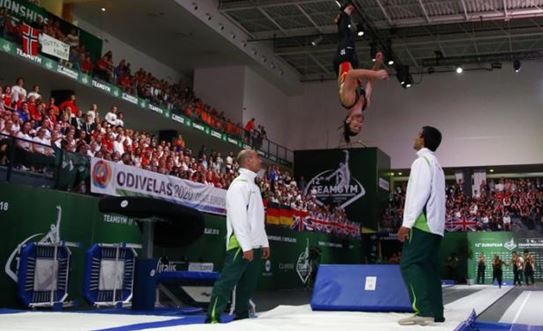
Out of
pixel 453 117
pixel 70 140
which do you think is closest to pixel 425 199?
pixel 70 140

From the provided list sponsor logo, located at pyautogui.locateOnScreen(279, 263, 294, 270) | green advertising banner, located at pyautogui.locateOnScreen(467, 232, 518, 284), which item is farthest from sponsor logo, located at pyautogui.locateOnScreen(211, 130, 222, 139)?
green advertising banner, located at pyautogui.locateOnScreen(467, 232, 518, 284)

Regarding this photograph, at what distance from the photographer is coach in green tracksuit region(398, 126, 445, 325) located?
211 inches

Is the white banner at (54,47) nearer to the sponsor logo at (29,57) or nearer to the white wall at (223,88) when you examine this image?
the sponsor logo at (29,57)

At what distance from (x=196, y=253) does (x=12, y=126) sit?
5015 millimetres

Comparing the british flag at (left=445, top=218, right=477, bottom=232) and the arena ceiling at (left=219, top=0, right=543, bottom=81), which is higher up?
the arena ceiling at (left=219, top=0, right=543, bottom=81)

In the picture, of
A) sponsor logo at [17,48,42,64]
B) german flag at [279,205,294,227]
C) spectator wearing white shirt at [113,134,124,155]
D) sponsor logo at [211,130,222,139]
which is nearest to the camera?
spectator wearing white shirt at [113,134,124,155]

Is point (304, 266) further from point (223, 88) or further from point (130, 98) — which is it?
point (223, 88)

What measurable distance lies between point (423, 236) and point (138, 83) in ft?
55.8

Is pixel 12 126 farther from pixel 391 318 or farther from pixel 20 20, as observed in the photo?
pixel 391 318

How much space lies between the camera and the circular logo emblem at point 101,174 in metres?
10.2

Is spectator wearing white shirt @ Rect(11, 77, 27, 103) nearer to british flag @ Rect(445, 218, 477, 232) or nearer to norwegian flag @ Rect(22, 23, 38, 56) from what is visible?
norwegian flag @ Rect(22, 23, 38, 56)

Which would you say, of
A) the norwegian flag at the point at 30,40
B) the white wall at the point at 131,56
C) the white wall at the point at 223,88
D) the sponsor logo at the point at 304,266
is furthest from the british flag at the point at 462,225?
the norwegian flag at the point at 30,40

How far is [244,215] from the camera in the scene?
553 cm

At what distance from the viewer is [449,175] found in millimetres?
33969
